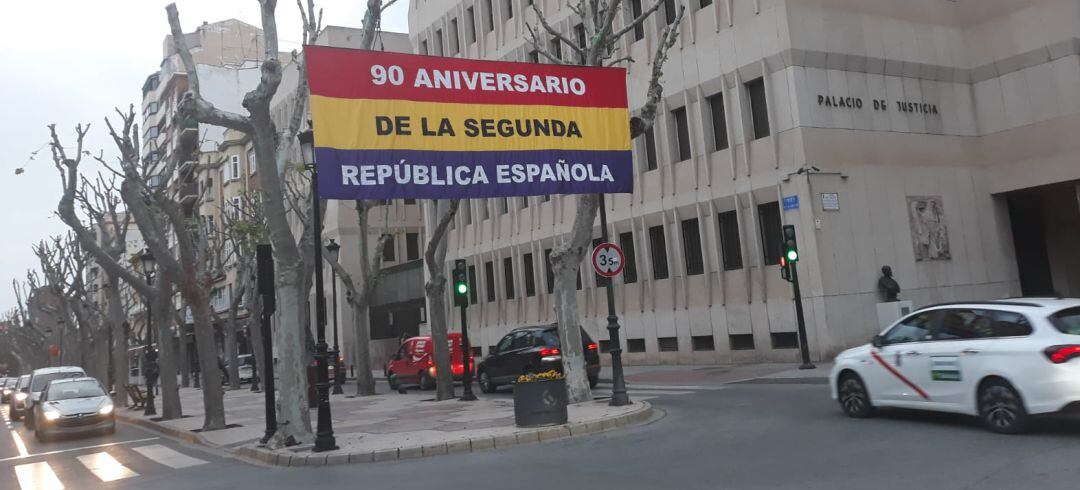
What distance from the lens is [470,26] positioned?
36969 mm

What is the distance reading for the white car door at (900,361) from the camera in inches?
411

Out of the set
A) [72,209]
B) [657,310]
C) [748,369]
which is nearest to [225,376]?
[72,209]

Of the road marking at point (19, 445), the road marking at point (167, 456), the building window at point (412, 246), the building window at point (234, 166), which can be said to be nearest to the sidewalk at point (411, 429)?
the road marking at point (167, 456)

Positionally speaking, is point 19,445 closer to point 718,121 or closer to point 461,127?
point 461,127

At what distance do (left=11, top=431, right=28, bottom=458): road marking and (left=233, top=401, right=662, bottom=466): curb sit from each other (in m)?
6.62

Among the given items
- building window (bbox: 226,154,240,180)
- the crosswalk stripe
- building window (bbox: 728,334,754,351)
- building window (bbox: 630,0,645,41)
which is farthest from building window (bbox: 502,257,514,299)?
building window (bbox: 226,154,240,180)

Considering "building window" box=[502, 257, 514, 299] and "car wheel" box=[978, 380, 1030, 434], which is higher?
"building window" box=[502, 257, 514, 299]

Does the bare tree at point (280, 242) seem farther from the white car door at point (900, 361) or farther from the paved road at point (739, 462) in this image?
the white car door at point (900, 361)

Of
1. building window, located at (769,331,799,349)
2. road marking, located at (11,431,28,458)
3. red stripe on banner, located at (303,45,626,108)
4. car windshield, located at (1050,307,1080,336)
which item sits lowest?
road marking, located at (11,431,28,458)

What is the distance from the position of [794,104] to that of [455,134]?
Result: 12392mm

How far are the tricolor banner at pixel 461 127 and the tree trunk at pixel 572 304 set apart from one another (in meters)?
1.26

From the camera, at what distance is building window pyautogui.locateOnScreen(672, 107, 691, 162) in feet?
87.4

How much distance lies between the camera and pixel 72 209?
874 inches

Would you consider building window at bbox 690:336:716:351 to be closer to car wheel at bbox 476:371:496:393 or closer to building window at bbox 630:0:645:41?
Result: car wheel at bbox 476:371:496:393
